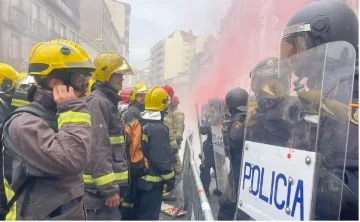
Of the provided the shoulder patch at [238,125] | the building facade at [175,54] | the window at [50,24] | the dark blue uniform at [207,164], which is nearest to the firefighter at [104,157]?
the shoulder patch at [238,125]

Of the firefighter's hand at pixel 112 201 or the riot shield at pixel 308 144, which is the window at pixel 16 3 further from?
the riot shield at pixel 308 144

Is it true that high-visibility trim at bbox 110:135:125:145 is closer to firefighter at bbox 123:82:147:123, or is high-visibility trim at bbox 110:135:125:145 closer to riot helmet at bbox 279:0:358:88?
riot helmet at bbox 279:0:358:88

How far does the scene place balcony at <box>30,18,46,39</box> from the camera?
924 inches

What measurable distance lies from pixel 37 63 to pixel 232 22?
1454 inches

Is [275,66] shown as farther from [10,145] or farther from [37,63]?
[10,145]

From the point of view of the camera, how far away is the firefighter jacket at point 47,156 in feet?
5.98

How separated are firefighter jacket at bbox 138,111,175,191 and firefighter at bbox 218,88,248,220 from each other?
28.5 inches

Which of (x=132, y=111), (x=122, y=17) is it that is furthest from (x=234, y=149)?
(x=122, y=17)

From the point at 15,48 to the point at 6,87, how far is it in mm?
19788

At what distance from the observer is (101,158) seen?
2848 millimetres

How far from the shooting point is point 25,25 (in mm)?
22266

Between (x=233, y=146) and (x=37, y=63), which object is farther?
(x=233, y=146)

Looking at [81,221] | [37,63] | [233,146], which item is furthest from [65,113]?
[233,146]

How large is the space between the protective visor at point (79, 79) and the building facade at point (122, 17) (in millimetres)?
54174
